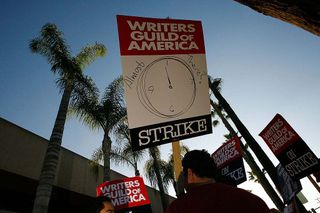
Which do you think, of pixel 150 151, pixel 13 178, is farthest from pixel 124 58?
pixel 150 151

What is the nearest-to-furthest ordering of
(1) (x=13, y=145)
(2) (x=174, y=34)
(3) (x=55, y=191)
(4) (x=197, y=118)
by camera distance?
(4) (x=197, y=118), (2) (x=174, y=34), (1) (x=13, y=145), (3) (x=55, y=191)

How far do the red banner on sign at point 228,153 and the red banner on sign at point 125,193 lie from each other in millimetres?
2242

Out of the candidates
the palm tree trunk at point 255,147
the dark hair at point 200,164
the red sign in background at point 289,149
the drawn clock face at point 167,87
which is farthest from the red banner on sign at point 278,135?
the palm tree trunk at point 255,147

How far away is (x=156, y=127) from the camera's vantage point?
3008mm

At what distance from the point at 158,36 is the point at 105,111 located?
612 inches

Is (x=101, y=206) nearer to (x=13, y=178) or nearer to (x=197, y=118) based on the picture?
(x=197, y=118)

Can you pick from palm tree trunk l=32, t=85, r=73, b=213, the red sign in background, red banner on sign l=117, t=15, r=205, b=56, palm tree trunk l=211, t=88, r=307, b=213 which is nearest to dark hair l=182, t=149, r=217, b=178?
red banner on sign l=117, t=15, r=205, b=56

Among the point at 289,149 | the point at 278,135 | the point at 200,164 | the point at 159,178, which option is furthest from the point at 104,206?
the point at 159,178

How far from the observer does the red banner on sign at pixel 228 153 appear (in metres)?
7.09

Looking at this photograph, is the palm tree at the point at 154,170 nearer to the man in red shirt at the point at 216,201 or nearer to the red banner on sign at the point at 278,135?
the red banner on sign at the point at 278,135

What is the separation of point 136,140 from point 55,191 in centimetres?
1561

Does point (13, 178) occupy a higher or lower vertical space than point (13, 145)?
lower

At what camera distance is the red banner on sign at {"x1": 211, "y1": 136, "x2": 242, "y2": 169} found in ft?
23.3

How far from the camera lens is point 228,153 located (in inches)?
285
